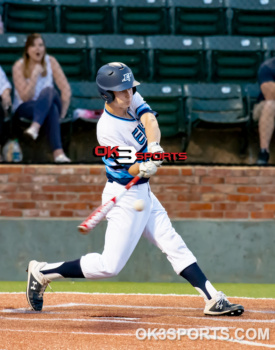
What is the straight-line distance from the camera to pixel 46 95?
27.2 feet

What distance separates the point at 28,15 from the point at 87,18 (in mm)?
753

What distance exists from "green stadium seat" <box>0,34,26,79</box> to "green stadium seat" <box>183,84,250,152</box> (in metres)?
1.91

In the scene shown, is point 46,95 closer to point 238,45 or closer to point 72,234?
point 72,234

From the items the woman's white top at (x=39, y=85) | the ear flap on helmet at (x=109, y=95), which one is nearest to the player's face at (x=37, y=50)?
the woman's white top at (x=39, y=85)

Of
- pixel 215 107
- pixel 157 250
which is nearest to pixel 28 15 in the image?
pixel 215 107

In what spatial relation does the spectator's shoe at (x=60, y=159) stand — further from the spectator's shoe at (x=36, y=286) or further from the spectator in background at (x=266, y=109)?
the spectator's shoe at (x=36, y=286)

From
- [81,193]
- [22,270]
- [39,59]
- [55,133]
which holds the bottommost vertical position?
[22,270]

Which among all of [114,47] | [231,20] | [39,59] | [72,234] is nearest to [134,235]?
[72,234]

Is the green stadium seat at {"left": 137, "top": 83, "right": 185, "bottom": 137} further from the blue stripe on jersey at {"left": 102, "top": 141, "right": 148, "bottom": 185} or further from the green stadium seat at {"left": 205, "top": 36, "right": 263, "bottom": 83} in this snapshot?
the blue stripe on jersey at {"left": 102, "top": 141, "right": 148, "bottom": 185}

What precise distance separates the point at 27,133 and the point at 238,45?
3.11m

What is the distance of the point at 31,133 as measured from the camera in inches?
324

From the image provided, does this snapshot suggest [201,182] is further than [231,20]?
No

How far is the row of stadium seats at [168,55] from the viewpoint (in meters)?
9.56

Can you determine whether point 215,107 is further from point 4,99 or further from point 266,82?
point 4,99
